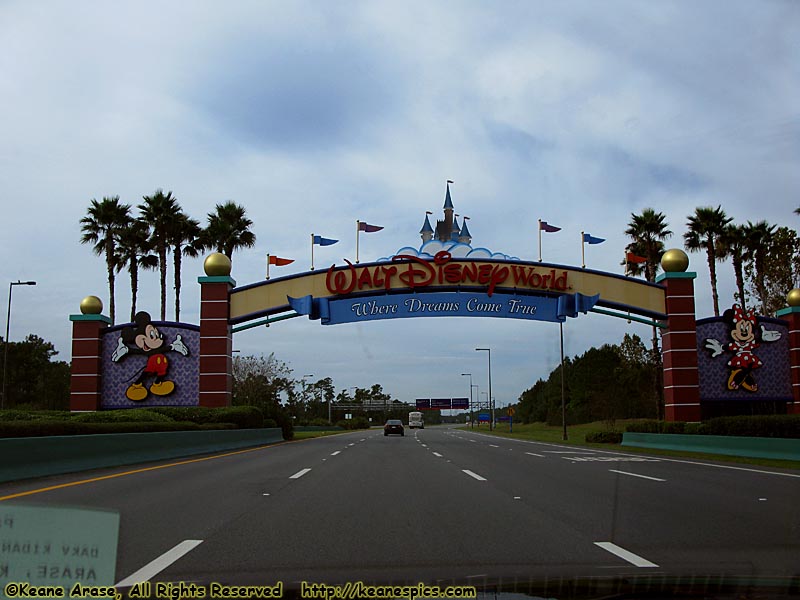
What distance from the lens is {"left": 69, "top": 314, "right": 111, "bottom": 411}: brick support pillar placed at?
38719mm

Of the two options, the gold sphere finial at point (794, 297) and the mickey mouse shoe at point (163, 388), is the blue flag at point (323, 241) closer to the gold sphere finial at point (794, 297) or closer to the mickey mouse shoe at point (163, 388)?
the mickey mouse shoe at point (163, 388)

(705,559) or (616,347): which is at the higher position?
(616,347)

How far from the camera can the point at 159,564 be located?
6.78 metres

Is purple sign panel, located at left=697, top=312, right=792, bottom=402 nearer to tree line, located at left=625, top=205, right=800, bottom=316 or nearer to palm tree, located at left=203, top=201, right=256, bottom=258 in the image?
tree line, located at left=625, top=205, right=800, bottom=316

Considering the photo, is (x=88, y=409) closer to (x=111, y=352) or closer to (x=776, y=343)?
(x=111, y=352)

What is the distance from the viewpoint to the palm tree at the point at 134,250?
48.2 meters

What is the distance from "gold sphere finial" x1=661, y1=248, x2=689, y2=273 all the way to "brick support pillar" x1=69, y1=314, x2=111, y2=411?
30.1 metres

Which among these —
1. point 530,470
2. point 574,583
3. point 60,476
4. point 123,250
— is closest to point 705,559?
point 574,583

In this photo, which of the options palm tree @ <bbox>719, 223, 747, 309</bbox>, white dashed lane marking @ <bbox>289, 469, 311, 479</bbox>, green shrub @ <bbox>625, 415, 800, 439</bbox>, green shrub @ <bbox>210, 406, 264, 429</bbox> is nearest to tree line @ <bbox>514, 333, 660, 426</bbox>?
palm tree @ <bbox>719, 223, 747, 309</bbox>

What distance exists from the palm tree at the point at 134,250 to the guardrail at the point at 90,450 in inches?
951

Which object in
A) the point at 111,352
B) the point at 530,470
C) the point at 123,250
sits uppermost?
the point at 123,250

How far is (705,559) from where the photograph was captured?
703cm

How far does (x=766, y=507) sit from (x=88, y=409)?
115 ft

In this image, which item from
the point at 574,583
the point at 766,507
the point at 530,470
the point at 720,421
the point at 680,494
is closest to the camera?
the point at 574,583
